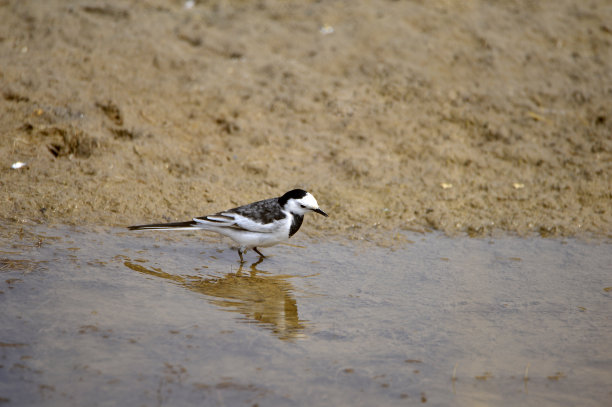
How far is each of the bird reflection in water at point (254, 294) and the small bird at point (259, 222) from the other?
33 cm

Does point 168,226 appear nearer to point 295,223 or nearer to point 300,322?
point 295,223

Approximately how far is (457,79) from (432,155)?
5.40 feet

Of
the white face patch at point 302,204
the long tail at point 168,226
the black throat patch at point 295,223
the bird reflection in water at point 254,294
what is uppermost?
the white face patch at point 302,204

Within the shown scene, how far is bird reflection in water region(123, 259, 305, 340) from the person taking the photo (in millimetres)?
5121

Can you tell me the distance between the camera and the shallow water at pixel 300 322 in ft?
13.8

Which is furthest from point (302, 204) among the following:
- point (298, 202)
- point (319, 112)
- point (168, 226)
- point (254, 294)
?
point (319, 112)

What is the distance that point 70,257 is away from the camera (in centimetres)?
593

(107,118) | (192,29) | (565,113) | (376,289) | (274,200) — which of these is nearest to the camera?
(376,289)

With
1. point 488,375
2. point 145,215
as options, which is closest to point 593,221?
point 488,375

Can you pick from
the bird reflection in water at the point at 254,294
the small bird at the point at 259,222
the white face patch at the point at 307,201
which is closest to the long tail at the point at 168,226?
the small bird at the point at 259,222

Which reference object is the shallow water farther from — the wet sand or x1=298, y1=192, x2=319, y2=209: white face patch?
the wet sand

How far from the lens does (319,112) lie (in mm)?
8828

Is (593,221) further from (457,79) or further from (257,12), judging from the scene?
(257,12)

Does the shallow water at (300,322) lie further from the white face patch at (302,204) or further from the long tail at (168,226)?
the white face patch at (302,204)
